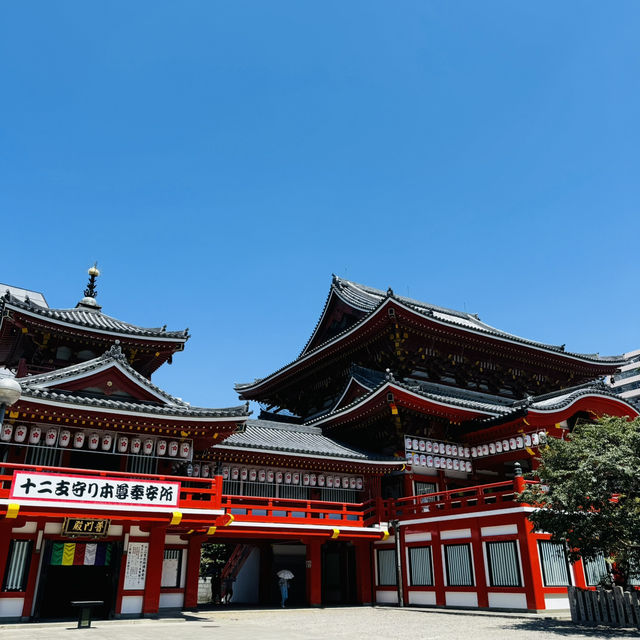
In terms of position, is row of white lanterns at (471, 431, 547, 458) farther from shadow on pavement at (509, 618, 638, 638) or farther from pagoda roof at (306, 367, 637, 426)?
shadow on pavement at (509, 618, 638, 638)

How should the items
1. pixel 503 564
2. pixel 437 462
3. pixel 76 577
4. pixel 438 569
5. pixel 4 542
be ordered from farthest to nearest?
pixel 437 462 < pixel 438 569 < pixel 76 577 < pixel 503 564 < pixel 4 542

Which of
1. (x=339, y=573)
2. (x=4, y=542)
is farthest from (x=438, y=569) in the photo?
(x=4, y=542)

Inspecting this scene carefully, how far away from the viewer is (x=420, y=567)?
24672 millimetres

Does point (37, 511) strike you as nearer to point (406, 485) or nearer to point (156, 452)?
point (156, 452)

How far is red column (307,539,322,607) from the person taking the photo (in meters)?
24.8

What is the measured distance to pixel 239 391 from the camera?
41750 mm

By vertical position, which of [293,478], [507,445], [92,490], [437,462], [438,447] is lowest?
[92,490]

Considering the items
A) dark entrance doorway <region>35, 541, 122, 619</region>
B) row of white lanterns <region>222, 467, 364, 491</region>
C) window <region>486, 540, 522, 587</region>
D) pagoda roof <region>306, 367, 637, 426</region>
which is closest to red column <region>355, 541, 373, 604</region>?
row of white lanterns <region>222, 467, 364, 491</region>

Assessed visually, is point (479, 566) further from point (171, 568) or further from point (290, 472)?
point (171, 568)

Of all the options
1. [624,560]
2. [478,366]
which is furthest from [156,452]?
[478,366]

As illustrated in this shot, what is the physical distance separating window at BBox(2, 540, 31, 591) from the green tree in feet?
54.2

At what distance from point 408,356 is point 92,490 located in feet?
59.5

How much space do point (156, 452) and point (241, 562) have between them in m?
10.7

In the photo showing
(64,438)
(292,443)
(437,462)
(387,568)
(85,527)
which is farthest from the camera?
(437,462)
